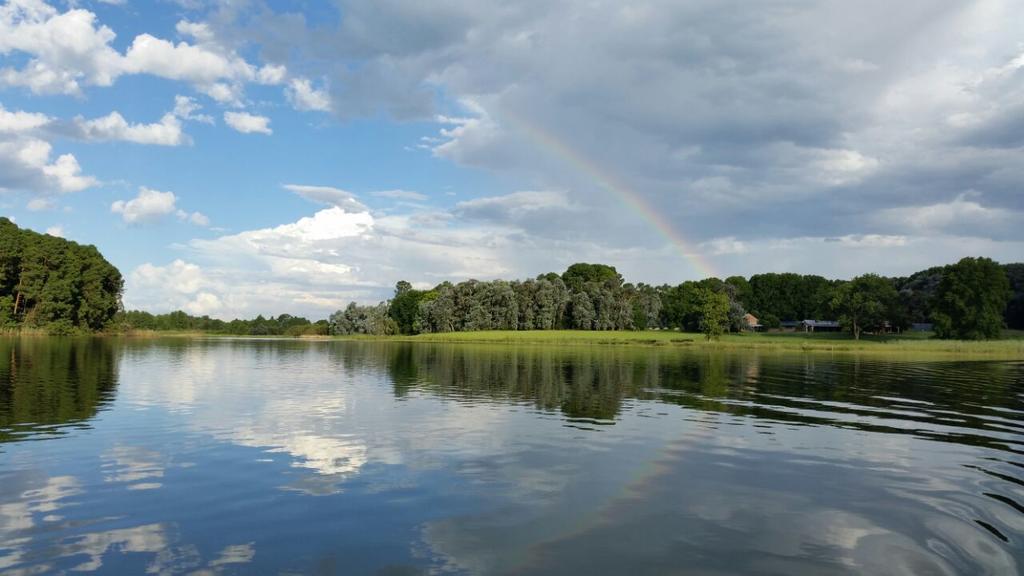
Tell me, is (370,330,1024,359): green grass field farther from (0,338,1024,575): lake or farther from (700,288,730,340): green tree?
(0,338,1024,575): lake

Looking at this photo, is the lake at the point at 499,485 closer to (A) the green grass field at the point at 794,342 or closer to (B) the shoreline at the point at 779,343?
(B) the shoreline at the point at 779,343

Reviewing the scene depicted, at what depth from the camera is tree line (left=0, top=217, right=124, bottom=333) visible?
5748 inches

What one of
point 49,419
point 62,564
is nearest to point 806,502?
point 62,564

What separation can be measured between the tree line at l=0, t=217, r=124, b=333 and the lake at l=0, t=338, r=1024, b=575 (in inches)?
5270

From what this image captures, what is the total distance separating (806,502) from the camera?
1719 cm

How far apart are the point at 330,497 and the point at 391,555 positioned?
489cm

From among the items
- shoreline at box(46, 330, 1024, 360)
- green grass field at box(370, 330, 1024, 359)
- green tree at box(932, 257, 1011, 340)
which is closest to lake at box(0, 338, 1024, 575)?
shoreline at box(46, 330, 1024, 360)

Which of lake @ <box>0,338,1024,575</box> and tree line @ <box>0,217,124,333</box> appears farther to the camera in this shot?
tree line @ <box>0,217,124,333</box>

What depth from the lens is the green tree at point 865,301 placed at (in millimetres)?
183875

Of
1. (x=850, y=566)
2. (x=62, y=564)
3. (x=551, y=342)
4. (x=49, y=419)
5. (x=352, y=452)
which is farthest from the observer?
(x=551, y=342)

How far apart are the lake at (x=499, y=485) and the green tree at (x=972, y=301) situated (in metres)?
131

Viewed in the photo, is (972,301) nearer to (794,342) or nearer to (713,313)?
(794,342)

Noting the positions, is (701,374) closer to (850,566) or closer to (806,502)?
(806,502)

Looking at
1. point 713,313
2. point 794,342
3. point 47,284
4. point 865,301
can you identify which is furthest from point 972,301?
point 47,284
